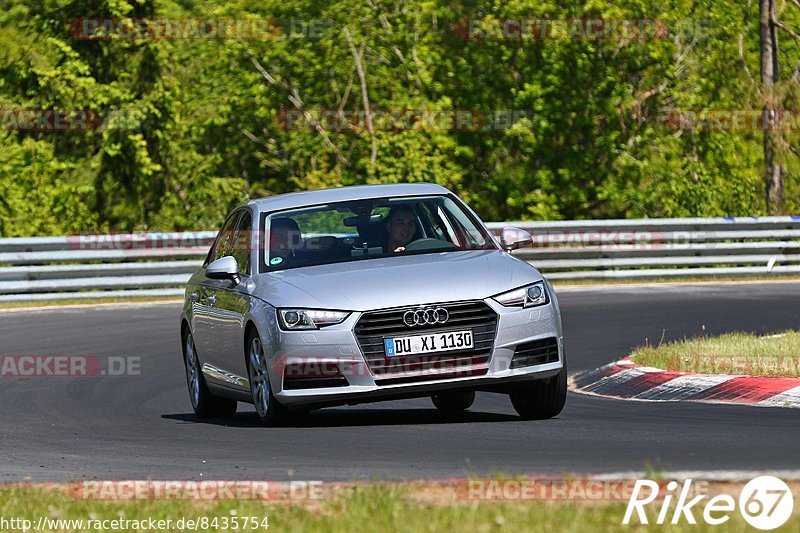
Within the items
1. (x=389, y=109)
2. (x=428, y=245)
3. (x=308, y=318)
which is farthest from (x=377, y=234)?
(x=389, y=109)

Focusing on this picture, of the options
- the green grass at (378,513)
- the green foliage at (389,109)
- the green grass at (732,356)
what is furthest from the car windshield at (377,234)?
the green foliage at (389,109)

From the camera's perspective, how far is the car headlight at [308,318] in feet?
32.1

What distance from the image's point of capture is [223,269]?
1101 cm

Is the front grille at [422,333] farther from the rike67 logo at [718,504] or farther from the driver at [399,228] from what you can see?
the rike67 logo at [718,504]

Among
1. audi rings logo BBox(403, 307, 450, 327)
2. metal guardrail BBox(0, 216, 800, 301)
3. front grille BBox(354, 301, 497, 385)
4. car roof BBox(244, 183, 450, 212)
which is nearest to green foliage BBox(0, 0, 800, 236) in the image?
metal guardrail BBox(0, 216, 800, 301)

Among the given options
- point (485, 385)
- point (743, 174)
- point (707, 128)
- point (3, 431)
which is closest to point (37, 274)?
point (3, 431)

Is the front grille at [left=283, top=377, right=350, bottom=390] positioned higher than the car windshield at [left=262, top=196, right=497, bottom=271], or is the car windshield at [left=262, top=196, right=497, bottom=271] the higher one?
the car windshield at [left=262, top=196, right=497, bottom=271]

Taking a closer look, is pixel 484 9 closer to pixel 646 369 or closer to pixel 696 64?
pixel 696 64

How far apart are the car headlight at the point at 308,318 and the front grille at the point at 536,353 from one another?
108 cm

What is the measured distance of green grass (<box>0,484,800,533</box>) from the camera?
232 inches

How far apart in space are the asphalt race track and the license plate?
489 mm

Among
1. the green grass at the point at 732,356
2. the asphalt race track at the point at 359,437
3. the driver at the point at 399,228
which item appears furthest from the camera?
the green grass at the point at 732,356

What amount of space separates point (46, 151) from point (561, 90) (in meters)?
11.7

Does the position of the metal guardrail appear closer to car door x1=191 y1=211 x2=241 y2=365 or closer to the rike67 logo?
car door x1=191 y1=211 x2=241 y2=365
